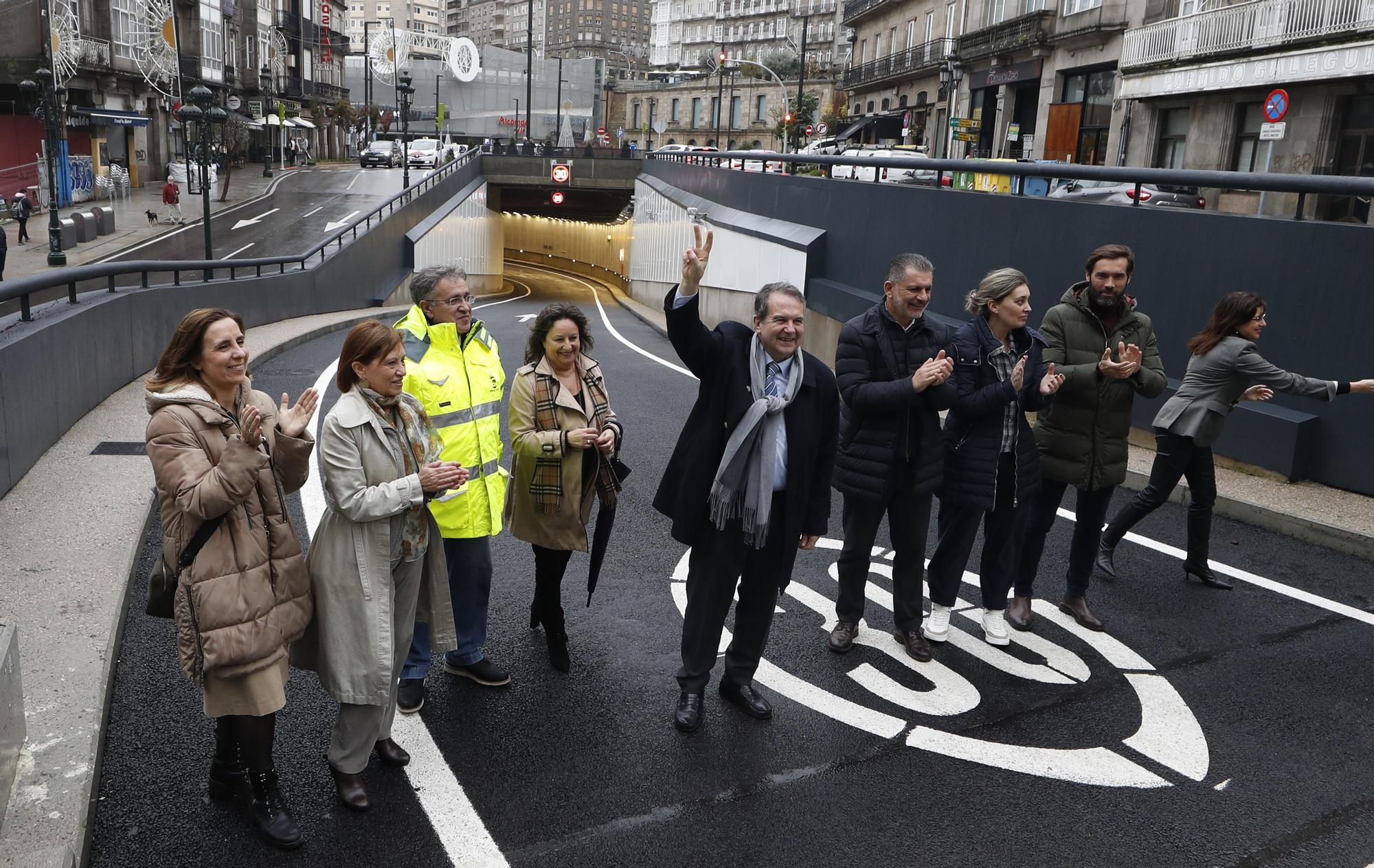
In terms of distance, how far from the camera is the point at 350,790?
4.18 m

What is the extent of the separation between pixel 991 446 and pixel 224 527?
371 centimetres

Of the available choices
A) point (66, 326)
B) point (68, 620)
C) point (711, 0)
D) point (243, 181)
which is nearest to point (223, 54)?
point (243, 181)

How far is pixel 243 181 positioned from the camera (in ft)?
190

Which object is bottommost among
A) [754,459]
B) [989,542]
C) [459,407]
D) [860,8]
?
[989,542]

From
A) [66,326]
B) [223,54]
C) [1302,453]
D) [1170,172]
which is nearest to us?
[1302,453]

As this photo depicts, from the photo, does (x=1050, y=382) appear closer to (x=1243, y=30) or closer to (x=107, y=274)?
(x=107, y=274)

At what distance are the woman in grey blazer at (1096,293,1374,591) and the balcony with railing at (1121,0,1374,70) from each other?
22.9 m

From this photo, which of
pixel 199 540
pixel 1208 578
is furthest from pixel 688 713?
pixel 1208 578

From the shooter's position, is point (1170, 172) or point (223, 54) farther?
point (223, 54)

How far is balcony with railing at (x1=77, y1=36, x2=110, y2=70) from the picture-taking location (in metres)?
46.3

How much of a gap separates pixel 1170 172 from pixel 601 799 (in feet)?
26.6

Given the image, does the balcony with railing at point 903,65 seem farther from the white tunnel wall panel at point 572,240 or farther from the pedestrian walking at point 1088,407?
the pedestrian walking at point 1088,407

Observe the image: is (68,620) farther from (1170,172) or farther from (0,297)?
(1170,172)

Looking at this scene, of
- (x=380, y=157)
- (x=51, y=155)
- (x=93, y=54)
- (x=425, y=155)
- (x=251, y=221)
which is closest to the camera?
(x=51, y=155)
